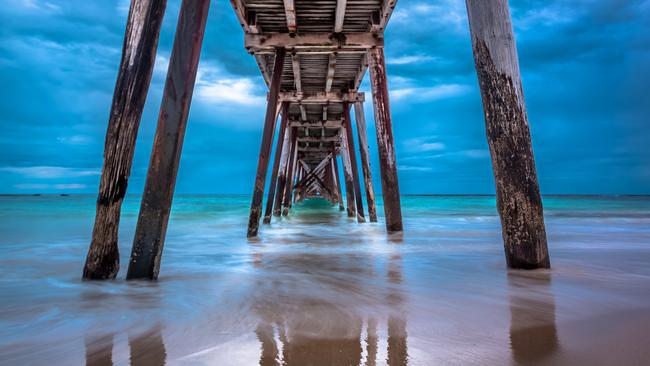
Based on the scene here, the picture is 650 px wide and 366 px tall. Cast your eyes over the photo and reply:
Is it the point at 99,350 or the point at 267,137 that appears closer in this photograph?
the point at 99,350

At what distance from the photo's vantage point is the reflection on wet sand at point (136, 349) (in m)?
1.28

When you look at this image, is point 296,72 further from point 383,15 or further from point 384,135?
point 384,135

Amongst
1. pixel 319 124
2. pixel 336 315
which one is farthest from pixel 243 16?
pixel 319 124

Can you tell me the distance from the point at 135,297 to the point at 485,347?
183 centimetres

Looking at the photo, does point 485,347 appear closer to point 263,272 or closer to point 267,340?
point 267,340

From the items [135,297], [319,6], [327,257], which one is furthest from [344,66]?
[135,297]

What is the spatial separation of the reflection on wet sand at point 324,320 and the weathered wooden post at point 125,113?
109 cm

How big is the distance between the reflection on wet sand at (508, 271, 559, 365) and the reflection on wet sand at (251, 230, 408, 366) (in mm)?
424

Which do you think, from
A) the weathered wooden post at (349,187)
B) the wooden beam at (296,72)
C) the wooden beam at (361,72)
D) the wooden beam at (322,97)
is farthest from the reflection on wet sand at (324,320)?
the weathered wooden post at (349,187)

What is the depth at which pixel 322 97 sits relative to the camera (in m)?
8.91

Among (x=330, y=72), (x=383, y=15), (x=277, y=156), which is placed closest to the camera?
(x=383, y=15)

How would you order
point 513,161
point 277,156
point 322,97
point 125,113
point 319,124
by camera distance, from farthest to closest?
point 319,124 → point 322,97 → point 277,156 → point 513,161 → point 125,113

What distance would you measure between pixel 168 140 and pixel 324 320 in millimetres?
1547

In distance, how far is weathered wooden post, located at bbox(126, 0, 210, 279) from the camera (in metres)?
2.43
